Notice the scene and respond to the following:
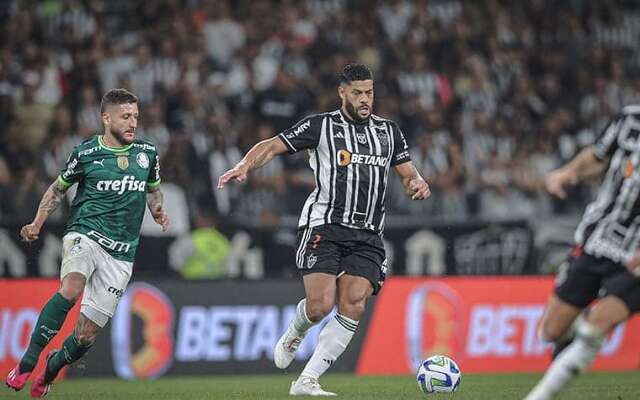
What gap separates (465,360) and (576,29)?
11506mm

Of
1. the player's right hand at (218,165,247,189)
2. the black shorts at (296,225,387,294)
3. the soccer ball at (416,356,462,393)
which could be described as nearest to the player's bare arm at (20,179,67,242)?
the player's right hand at (218,165,247,189)

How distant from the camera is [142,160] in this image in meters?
10.3

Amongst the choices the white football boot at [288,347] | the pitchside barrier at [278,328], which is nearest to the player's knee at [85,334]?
the white football boot at [288,347]

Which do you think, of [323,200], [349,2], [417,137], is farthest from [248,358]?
[349,2]

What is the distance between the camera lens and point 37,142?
17.4 metres

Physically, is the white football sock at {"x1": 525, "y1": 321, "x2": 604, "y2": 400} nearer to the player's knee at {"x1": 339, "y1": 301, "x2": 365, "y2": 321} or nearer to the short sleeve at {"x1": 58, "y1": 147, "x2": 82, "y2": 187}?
the player's knee at {"x1": 339, "y1": 301, "x2": 365, "y2": 321}

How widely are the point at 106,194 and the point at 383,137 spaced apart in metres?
2.33

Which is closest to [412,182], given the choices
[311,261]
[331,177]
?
[331,177]

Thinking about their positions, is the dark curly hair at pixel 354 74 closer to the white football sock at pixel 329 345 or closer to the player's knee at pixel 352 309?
the player's knee at pixel 352 309

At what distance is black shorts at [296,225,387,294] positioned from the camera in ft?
32.4

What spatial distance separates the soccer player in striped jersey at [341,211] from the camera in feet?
32.2

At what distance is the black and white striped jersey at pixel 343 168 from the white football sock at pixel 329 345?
82cm

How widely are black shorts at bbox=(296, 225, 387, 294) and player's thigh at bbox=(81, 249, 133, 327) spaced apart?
150 centimetres

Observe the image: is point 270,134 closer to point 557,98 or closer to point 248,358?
point 248,358
